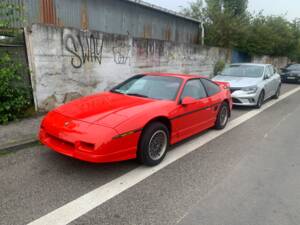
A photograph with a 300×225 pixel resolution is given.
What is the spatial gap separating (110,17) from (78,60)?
544cm

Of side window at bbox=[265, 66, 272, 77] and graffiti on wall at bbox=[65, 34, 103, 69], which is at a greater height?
graffiti on wall at bbox=[65, 34, 103, 69]

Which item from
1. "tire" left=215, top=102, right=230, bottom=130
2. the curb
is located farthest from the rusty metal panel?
"tire" left=215, top=102, right=230, bottom=130

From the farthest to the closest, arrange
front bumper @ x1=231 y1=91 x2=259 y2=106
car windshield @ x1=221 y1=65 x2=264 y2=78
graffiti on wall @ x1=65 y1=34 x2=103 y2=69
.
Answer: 1. car windshield @ x1=221 y1=65 x2=264 y2=78
2. front bumper @ x1=231 y1=91 x2=259 y2=106
3. graffiti on wall @ x1=65 y1=34 x2=103 y2=69

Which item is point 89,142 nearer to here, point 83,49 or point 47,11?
point 83,49

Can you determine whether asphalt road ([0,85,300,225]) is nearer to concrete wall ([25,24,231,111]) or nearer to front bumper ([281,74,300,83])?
concrete wall ([25,24,231,111])

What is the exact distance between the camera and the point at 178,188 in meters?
3.23

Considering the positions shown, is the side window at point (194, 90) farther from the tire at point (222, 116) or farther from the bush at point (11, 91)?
the bush at point (11, 91)

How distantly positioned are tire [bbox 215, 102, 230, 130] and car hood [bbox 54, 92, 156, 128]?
215 centimetres

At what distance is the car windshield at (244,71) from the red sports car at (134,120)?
4.30 m

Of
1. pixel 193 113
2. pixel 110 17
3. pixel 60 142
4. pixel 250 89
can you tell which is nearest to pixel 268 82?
pixel 250 89

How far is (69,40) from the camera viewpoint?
661 centimetres

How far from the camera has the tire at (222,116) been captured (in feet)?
18.7

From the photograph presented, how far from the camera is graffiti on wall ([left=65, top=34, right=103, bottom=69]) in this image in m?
6.68

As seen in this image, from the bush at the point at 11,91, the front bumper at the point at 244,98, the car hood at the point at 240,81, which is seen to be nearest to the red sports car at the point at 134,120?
the bush at the point at 11,91
